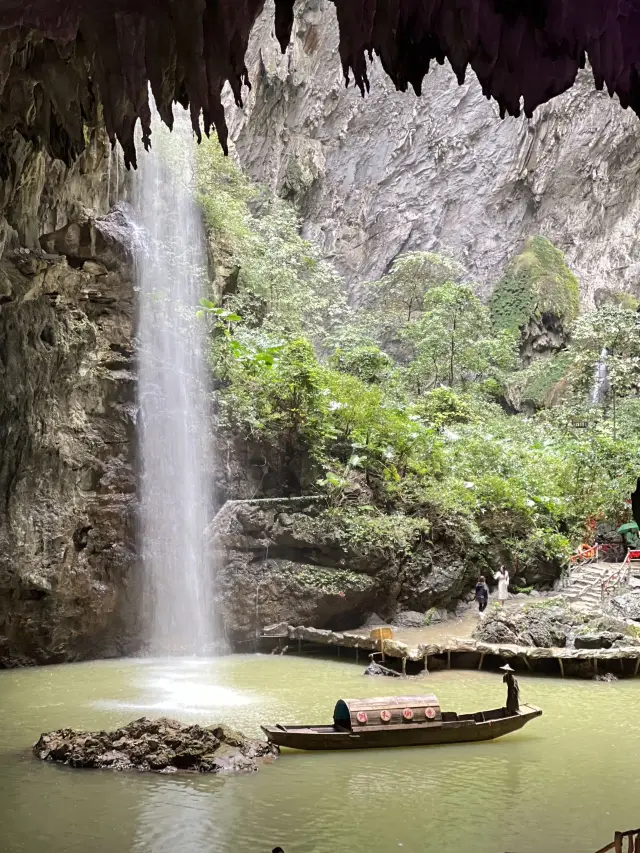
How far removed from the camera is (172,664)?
18.4 m

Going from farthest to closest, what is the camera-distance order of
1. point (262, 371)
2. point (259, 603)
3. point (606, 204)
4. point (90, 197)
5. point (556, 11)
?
point (606, 204) < point (262, 371) < point (259, 603) < point (90, 197) < point (556, 11)

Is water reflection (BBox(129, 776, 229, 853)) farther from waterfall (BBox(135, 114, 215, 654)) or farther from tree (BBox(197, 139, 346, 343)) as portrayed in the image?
tree (BBox(197, 139, 346, 343))

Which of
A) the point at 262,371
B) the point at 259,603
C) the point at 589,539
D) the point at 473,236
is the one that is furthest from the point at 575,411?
the point at 259,603

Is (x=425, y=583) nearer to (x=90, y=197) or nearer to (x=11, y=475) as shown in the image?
(x=11, y=475)

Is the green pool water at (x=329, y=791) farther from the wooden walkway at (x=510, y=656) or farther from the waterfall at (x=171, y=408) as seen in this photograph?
the waterfall at (x=171, y=408)

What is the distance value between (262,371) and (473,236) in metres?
21.3

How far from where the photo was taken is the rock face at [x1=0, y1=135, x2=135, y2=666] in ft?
58.6

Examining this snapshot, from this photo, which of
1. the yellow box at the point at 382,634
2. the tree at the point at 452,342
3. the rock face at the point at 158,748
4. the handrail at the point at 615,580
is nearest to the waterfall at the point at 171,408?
the yellow box at the point at 382,634

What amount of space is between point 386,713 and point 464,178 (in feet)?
111

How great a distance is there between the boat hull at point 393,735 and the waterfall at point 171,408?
940 centimetres

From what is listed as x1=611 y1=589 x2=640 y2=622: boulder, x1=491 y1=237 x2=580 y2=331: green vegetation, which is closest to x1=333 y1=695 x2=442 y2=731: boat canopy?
x1=611 y1=589 x2=640 y2=622: boulder

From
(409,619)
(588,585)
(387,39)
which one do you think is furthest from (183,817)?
(588,585)

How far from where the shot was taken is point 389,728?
1110cm

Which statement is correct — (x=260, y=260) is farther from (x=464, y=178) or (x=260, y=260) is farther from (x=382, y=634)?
(x=464, y=178)
